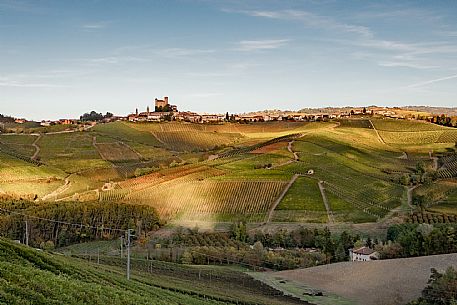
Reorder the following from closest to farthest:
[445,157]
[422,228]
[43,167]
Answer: [422,228] → [43,167] → [445,157]

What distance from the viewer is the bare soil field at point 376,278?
42.8 m

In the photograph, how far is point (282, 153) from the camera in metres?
124

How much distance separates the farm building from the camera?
191 feet

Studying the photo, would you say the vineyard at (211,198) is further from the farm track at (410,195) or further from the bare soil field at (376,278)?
the bare soil field at (376,278)

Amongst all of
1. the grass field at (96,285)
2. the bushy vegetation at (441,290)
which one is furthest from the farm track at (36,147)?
the bushy vegetation at (441,290)

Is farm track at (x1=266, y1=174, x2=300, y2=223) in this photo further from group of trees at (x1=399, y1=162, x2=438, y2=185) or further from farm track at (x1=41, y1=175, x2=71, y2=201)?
farm track at (x1=41, y1=175, x2=71, y2=201)

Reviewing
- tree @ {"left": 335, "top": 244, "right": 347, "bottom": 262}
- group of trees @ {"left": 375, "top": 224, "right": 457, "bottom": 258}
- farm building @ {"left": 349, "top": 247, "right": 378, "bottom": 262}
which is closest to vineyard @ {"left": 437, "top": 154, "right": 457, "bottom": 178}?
tree @ {"left": 335, "top": 244, "right": 347, "bottom": 262}

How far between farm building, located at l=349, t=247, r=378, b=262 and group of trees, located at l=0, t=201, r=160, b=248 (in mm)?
28712

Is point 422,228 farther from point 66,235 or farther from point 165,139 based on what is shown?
point 165,139

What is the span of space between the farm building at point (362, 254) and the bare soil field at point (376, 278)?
27.0 feet

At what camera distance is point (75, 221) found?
78.6 metres

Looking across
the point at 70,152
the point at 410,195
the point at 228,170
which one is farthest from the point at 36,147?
the point at 410,195

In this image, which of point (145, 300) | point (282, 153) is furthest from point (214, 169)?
point (145, 300)

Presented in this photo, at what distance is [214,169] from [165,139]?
218ft
